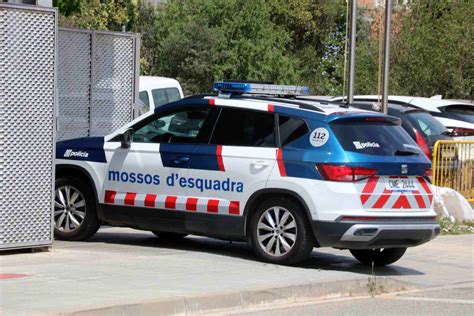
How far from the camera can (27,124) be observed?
11.8m

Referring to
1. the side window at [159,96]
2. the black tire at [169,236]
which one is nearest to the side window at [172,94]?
the side window at [159,96]

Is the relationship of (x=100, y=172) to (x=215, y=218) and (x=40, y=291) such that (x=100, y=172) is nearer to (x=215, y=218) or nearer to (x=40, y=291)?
(x=215, y=218)

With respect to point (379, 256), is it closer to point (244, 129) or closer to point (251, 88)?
point (244, 129)

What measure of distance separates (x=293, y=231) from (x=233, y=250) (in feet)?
5.53

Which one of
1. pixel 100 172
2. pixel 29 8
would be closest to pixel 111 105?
pixel 100 172

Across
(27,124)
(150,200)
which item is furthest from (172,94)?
(27,124)

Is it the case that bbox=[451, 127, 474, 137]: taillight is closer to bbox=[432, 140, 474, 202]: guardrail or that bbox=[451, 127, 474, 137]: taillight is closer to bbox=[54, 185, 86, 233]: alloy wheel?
bbox=[432, 140, 474, 202]: guardrail

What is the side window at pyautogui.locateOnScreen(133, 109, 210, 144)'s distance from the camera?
12.5m

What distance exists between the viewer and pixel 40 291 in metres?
9.38

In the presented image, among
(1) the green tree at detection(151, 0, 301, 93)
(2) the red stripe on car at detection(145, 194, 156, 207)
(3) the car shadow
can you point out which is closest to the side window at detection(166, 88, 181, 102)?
(3) the car shadow

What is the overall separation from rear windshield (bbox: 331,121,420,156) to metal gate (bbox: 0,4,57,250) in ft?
10.6

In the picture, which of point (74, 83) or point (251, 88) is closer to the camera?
point (251, 88)

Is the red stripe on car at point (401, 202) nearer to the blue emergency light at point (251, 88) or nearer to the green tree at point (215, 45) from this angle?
the blue emergency light at point (251, 88)

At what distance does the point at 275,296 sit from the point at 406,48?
23235 mm
